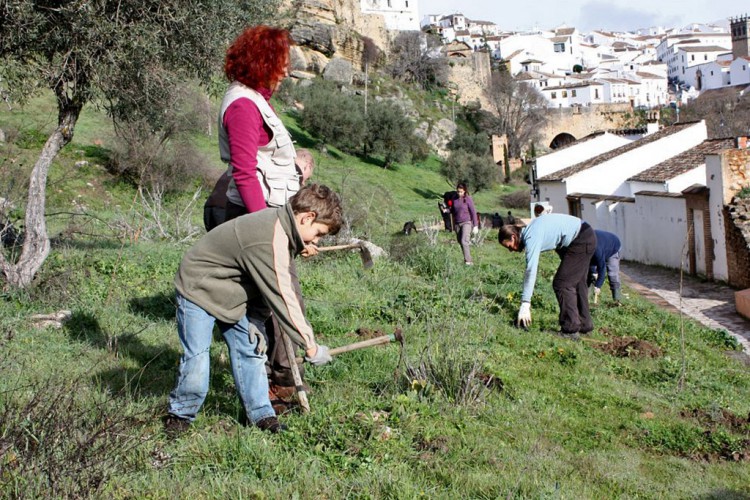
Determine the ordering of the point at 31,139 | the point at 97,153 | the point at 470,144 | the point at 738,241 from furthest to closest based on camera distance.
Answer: the point at 470,144
the point at 97,153
the point at 31,139
the point at 738,241

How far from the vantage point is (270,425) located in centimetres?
446

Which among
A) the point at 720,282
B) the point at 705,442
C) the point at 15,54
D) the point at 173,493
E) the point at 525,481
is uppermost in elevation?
the point at 15,54

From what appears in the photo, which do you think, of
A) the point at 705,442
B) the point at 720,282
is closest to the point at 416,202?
the point at 720,282

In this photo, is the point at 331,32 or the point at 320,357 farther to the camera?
the point at 331,32

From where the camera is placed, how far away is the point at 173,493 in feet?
11.7

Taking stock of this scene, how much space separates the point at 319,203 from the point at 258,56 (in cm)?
113

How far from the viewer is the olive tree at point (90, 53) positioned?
785 centimetres

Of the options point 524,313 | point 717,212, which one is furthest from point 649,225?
point 524,313

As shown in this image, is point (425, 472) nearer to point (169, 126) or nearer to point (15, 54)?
point (15, 54)

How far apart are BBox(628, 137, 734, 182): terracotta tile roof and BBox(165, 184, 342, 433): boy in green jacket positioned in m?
21.2

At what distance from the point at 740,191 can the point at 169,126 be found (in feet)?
45.1

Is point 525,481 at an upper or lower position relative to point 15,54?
lower

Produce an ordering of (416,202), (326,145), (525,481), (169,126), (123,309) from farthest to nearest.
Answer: (326,145)
(416,202)
(169,126)
(123,309)
(525,481)

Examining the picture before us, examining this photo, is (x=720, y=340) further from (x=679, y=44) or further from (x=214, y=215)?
(x=679, y=44)
